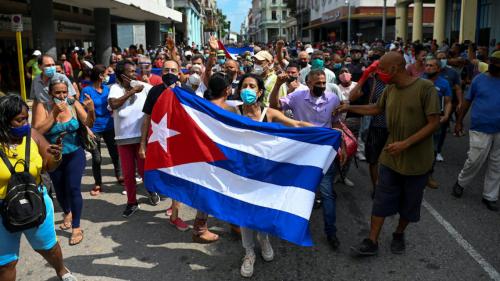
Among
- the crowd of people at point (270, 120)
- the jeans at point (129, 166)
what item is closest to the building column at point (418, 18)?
the crowd of people at point (270, 120)

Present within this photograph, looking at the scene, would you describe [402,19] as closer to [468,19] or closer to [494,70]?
[468,19]

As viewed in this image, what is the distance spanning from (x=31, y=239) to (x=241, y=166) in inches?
67.7

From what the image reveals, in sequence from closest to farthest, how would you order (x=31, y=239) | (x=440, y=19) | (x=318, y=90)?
(x=31, y=239), (x=318, y=90), (x=440, y=19)

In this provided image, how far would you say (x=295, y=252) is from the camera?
14.7ft

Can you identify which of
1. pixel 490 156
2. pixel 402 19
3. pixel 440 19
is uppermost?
pixel 402 19

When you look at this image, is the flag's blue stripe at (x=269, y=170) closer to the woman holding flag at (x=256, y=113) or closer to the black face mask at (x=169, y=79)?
the woman holding flag at (x=256, y=113)

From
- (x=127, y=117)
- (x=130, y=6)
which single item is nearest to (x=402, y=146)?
(x=127, y=117)

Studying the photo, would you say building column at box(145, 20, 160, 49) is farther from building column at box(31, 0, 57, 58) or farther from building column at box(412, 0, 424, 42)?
building column at box(412, 0, 424, 42)

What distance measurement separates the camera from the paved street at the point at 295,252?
404 cm

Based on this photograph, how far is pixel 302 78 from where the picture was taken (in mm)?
7598

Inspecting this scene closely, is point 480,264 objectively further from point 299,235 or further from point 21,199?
point 21,199

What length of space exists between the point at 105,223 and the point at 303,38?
83.2m

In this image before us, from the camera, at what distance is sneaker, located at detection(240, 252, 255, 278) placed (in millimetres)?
3963

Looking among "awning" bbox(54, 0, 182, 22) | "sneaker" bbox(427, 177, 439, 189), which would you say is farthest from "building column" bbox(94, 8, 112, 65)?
"sneaker" bbox(427, 177, 439, 189)
